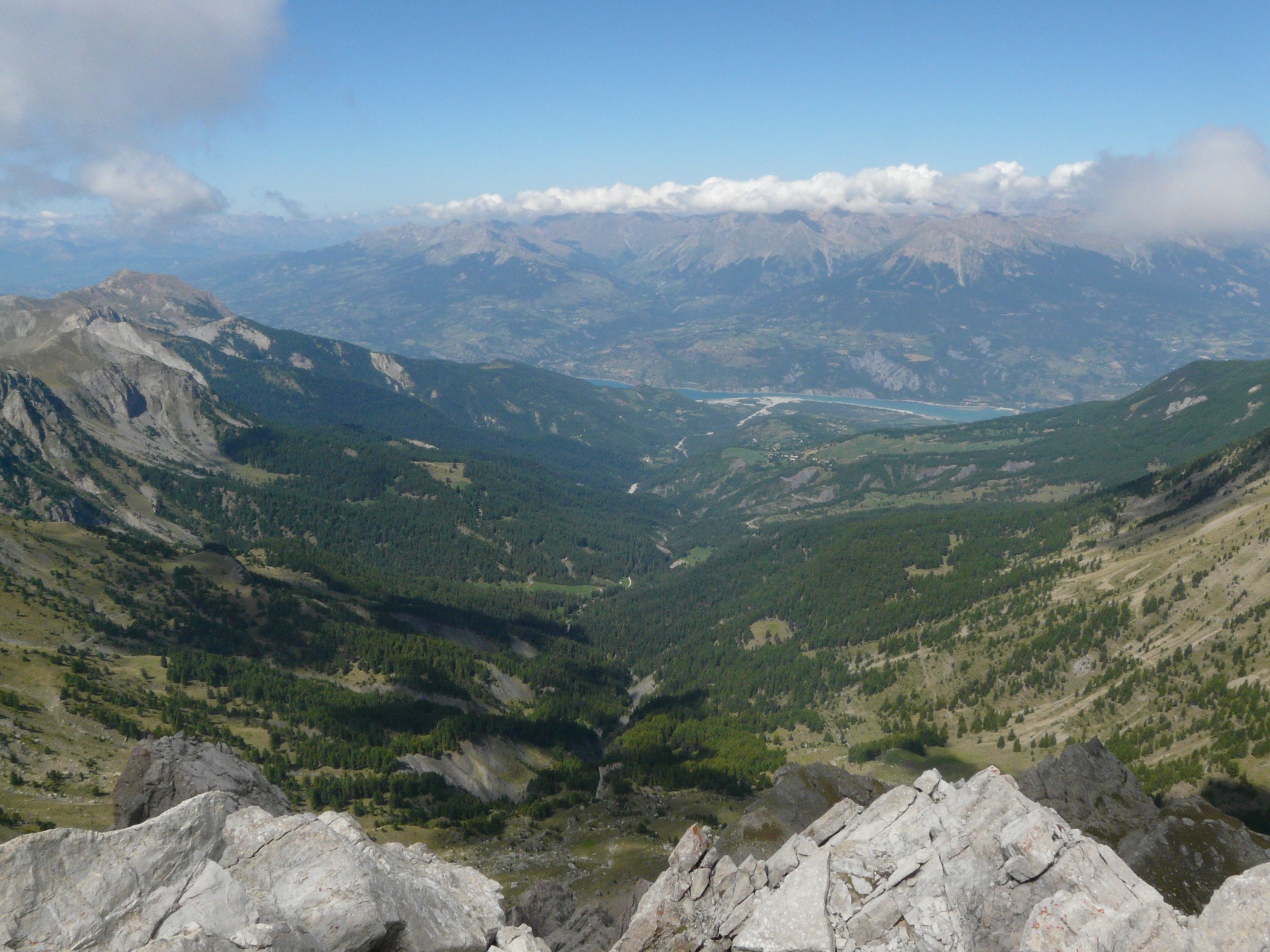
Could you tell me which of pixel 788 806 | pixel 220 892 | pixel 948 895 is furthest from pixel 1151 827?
pixel 220 892

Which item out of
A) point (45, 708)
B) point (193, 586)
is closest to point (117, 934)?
point (45, 708)

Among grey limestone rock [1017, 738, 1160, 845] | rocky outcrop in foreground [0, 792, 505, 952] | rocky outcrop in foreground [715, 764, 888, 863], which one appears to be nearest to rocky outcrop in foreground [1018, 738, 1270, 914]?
grey limestone rock [1017, 738, 1160, 845]

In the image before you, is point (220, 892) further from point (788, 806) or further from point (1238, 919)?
point (788, 806)

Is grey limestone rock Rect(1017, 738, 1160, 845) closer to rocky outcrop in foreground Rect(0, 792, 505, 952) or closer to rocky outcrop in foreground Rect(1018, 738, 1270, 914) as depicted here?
rocky outcrop in foreground Rect(1018, 738, 1270, 914)

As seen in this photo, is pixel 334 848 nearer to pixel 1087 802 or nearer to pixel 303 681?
pixel 1087 802

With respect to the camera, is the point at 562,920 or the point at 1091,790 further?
the point at 1091,790
